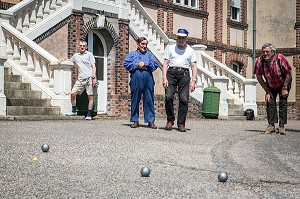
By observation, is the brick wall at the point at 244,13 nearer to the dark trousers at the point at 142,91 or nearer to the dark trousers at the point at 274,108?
the dark trousers at the point at 274,108

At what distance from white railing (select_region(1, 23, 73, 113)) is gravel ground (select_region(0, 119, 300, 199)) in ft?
12.9

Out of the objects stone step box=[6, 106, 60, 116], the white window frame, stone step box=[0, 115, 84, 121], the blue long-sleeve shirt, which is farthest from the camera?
the white window frame

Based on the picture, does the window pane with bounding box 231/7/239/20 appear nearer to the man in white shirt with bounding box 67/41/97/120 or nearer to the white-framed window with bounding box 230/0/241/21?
the white-framed window with bounding box 230/0/241/21

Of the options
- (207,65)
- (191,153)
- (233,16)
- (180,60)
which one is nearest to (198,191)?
(191,153)

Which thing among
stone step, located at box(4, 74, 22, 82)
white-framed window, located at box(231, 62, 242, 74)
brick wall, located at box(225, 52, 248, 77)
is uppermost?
brick wall, located at box(225, 52, 248, 77)

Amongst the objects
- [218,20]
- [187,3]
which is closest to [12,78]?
[187,3]

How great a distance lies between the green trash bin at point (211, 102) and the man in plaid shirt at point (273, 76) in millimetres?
6365

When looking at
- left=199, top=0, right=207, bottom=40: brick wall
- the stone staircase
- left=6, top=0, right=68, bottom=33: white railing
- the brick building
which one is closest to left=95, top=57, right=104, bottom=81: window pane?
the brick building

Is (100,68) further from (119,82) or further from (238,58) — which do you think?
(238,58)

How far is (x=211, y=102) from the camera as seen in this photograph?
57.8ft

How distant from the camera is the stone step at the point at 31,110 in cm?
1288

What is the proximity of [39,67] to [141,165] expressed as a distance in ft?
27.7

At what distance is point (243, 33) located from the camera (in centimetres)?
2572

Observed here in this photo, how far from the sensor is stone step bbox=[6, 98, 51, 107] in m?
13.2
